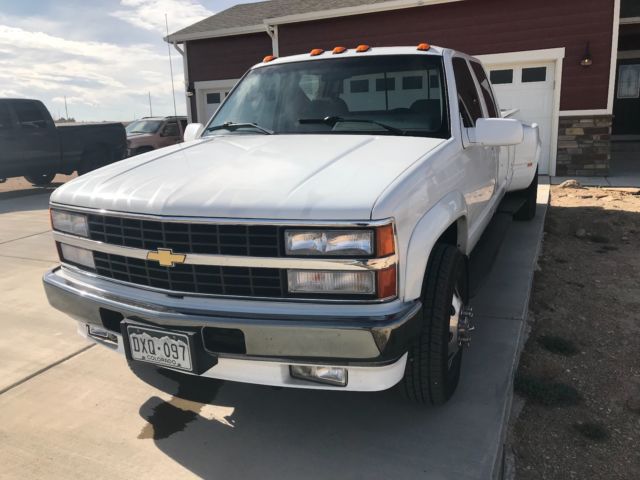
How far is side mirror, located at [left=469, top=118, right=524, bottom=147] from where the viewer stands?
327cm

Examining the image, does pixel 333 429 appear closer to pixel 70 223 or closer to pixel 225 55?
pixel 70 223

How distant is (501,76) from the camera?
11.8 metres

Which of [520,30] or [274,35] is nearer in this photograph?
[520,30]

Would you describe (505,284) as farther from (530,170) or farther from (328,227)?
(328,227)

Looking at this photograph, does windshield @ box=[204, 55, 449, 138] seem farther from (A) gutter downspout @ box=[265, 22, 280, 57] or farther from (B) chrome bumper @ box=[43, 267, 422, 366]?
(A) gutter downspout @ box=[265, 22, 280, 57]

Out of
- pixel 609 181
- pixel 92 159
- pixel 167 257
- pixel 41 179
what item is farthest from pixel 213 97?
pixel 167 257

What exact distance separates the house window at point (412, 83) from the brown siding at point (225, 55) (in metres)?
11.6

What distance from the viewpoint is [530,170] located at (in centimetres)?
649

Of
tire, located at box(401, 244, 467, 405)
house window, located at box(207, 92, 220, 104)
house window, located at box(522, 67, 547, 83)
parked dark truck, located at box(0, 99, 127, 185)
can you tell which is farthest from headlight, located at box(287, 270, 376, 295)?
house window, located at box(207, 92, 220, 104)

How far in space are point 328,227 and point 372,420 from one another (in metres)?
1.21

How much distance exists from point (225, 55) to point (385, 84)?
1254 centimetres

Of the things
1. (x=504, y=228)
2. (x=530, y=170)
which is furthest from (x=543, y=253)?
(x=504, y=228)

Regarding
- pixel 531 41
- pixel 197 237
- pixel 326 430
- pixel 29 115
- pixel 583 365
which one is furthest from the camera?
pixel 29 115

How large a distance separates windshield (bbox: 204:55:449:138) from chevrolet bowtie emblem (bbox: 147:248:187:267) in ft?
4.70
